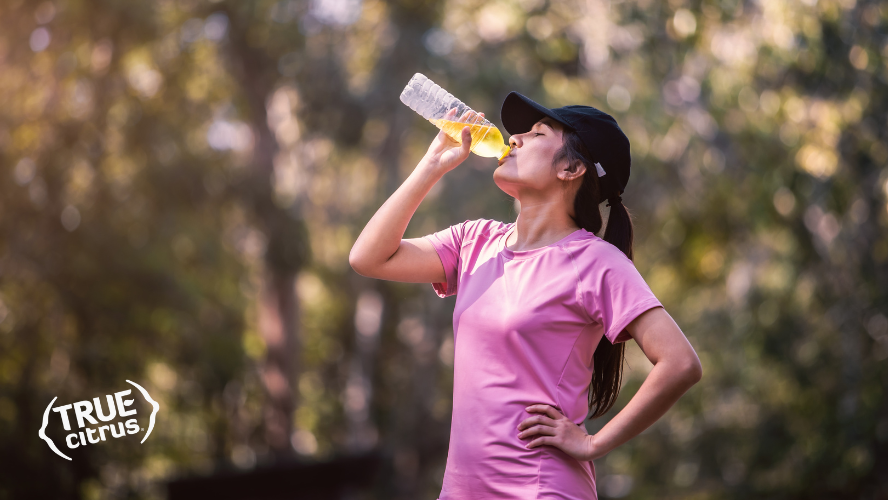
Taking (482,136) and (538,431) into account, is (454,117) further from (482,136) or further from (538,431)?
(538,431)

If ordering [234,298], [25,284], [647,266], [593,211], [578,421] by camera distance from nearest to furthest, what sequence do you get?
[578,421] → [593,211] → [25,284] → [234,298] → [647,266]

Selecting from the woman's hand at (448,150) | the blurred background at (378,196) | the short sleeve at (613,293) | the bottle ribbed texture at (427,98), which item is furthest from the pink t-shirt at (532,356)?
the blurred background at (378,196)

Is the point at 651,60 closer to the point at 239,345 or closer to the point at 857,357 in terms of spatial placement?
the point at 857,357

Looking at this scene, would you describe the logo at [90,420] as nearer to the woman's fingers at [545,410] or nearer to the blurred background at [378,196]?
the blurred background at [378,196]

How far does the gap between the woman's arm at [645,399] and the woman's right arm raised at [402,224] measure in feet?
1.74

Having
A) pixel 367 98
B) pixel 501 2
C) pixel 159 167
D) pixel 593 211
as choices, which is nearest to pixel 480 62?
pixel 501 2

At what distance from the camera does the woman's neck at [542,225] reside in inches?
76.4

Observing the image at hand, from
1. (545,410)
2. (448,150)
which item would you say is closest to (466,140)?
(448,150)

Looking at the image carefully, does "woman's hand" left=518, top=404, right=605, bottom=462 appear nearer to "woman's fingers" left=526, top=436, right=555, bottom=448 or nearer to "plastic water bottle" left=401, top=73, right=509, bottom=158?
"woman's fingers" left=526, top=436, right=555, bottom=448

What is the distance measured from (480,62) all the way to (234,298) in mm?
4328

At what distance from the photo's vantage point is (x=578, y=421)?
183cm

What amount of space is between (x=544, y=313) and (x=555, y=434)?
270mm

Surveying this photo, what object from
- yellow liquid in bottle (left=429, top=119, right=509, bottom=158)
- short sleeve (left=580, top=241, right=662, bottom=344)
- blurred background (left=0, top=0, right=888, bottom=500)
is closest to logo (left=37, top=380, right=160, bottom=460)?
blurred background (left=0, top=0, right=888, bottom=500)

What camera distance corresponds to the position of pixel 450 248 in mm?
2086
